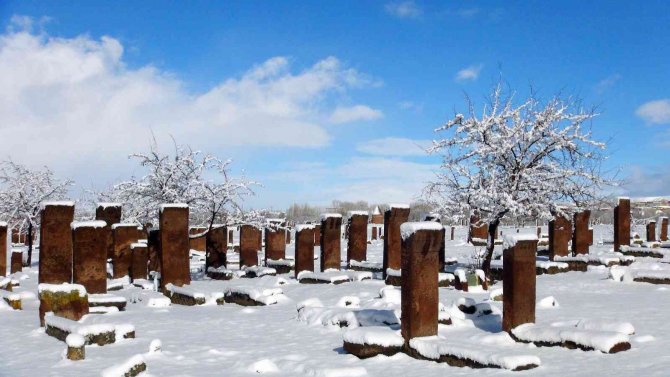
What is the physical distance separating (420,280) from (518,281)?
1.58 meters

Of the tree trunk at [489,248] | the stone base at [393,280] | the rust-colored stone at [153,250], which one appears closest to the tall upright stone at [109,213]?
the rust-colored stone at [153,250]

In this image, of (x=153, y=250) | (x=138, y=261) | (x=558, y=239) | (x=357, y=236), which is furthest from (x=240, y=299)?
(x=558, y=239)

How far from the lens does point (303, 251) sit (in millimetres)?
19031

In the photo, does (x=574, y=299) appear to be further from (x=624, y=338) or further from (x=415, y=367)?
(x=415, y=367)

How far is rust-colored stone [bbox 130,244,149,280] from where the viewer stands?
1894 cm

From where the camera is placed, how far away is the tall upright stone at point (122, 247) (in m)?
19.6

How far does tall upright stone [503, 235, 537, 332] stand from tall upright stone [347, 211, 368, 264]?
1131 cm

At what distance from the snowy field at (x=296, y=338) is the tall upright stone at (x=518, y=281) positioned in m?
0.43

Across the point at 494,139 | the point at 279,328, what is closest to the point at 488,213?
the point at 494,139

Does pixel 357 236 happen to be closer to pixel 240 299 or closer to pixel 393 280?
pixel 393 280

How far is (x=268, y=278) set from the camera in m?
18.4

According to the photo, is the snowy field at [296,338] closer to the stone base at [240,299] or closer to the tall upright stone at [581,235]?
the stone base at [240,299]

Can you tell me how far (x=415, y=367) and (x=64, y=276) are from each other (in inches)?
401

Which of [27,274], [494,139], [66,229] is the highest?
[494,139]
